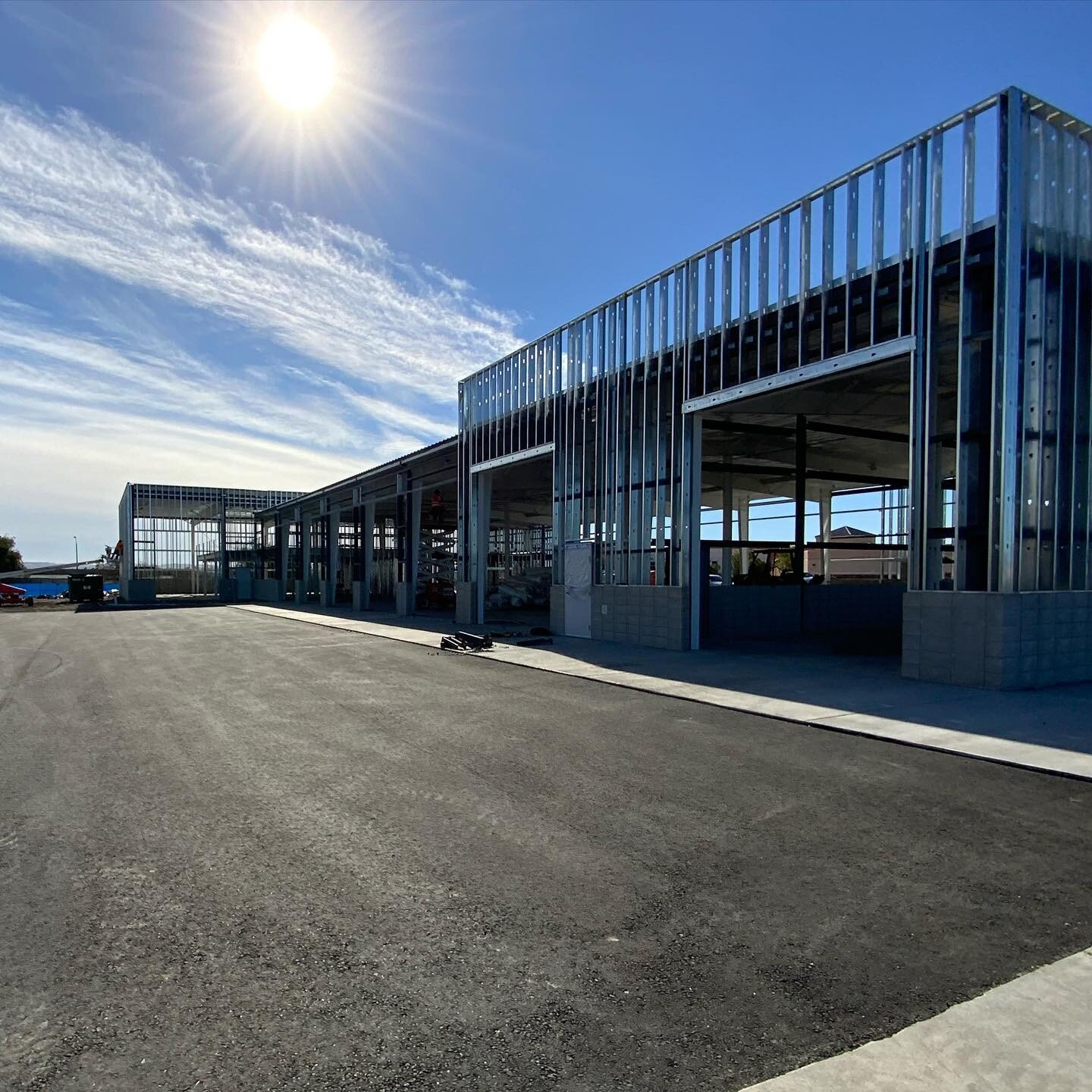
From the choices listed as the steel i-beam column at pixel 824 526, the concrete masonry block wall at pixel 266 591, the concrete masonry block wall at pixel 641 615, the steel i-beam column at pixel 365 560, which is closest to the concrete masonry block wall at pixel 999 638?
the concrete masonry block wall at pixel 641 615

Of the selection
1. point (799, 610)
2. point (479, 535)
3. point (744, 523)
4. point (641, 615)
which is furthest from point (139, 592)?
point (799, 610)

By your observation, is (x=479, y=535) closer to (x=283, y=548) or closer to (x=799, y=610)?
(x=799, y=610)

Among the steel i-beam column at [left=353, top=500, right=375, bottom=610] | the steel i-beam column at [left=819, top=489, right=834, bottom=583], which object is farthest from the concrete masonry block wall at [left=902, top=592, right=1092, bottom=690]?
the steel i-beam column at [left=353, top=500, right=375, bottom=610]

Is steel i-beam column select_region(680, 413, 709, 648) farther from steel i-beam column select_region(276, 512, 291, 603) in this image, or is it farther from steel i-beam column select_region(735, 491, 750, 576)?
steel i-beam column select_region(276, 512, 291, 603)

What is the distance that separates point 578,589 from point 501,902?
16.8m

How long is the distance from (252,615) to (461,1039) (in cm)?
3495

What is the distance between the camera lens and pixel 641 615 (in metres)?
18.8

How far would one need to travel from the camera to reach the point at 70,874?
471cm

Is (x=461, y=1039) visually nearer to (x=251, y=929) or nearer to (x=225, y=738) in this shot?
(x=251, y=929)

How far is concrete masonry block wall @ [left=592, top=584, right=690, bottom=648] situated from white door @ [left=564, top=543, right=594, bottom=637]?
9.9 inches

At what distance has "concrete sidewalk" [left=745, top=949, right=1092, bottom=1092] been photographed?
9.18 ft

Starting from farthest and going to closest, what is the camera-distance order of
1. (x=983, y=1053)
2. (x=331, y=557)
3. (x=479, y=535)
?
(x=331, y=557)
(x=479, y=535)
(x=983, y=1053)

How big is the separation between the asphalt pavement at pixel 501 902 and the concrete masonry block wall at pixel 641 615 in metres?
8.67

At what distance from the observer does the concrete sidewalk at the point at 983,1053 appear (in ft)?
9.18
